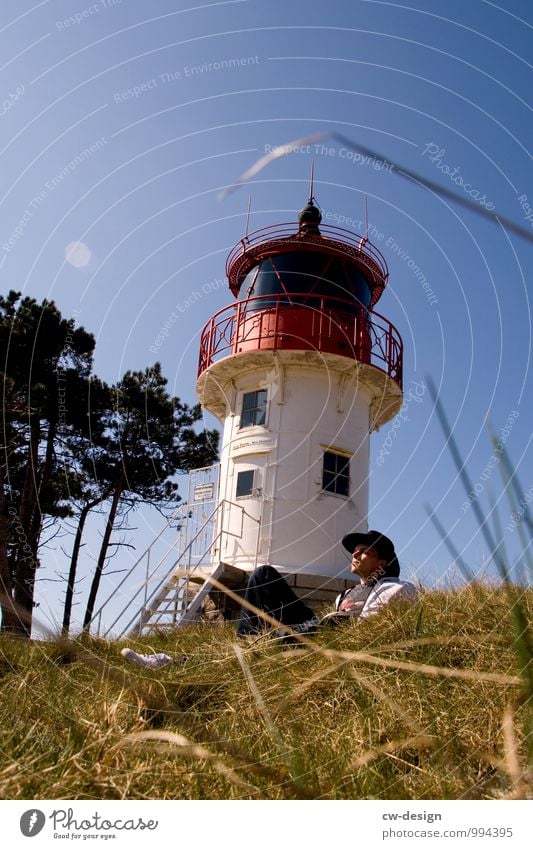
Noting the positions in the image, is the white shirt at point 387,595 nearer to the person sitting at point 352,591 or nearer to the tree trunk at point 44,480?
the person sitting at point 352,591

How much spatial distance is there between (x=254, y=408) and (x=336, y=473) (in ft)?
8.47

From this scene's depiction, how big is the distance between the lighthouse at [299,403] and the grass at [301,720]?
925 centimetres

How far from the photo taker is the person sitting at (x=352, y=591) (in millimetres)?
5438

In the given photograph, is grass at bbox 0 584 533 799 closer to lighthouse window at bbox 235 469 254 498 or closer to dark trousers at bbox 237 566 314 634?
dark trousers at bbox 237 566 314 634

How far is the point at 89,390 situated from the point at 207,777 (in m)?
17.1

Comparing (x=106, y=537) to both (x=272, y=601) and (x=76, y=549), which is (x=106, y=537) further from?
(x=272, y=601)

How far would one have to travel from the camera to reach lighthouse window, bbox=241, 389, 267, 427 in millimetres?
15549

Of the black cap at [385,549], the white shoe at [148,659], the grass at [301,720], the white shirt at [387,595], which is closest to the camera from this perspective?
the grass at [301,720]

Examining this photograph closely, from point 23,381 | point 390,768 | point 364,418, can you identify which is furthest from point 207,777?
point 23,381

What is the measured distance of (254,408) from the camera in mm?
15695

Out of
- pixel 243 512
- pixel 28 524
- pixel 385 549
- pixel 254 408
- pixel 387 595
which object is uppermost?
pixel 254 408

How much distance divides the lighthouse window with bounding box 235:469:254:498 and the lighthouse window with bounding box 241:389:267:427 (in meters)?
1.27

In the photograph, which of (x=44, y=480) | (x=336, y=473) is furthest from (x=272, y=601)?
(x=44, y=480)

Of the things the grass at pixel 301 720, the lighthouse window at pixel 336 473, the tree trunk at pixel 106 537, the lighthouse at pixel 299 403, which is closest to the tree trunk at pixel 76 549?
the tree trunk at pixel 106 537
